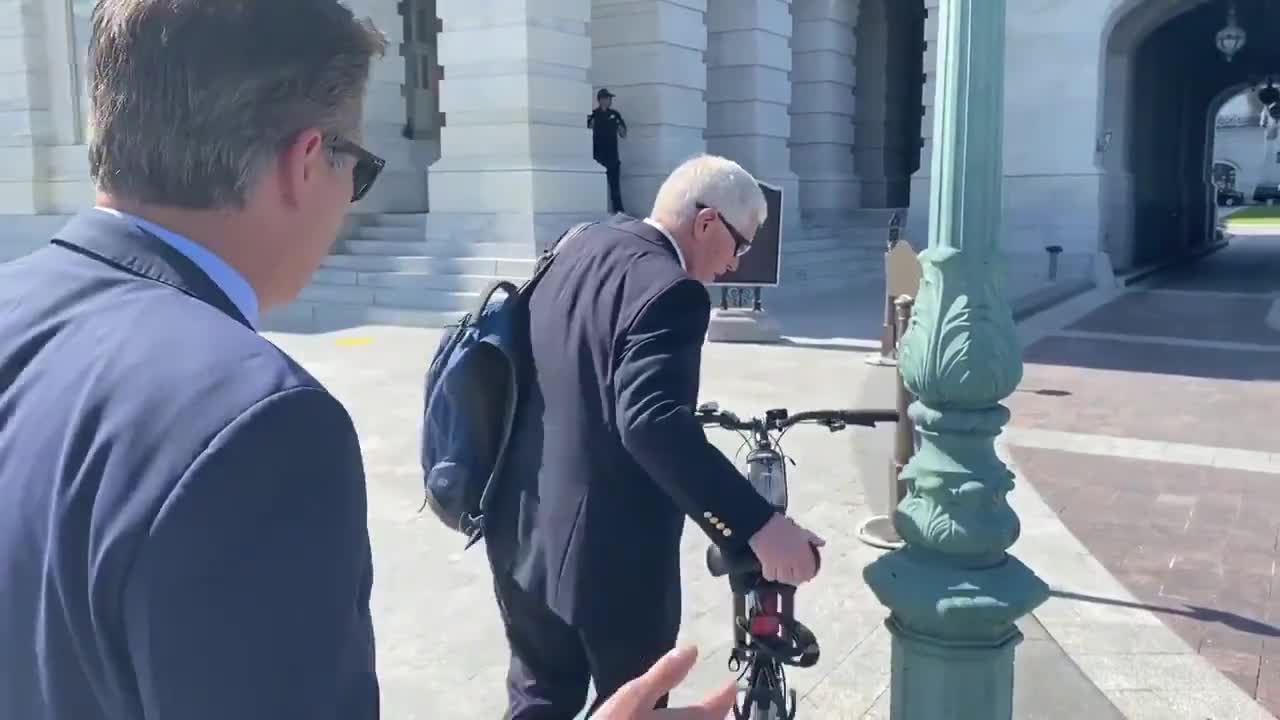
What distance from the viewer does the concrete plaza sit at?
155 inches

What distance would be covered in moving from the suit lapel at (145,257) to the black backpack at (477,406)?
1500 mm

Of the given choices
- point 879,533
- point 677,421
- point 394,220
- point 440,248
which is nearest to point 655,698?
point 677,421

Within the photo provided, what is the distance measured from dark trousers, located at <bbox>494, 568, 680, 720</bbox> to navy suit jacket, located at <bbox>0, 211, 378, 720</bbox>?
4.86ft

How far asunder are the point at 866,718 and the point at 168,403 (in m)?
3.16

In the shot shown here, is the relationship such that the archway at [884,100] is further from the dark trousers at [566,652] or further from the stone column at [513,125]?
A: the dark trousers at [566,652]

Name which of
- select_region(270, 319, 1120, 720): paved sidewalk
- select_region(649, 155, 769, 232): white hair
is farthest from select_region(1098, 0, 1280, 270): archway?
select_region(649, 155, 769, 232): white hair

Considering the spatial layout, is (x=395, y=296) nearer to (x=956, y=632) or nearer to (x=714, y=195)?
(x=714, y=195)

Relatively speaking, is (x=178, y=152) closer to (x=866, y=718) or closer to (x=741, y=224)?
(x=741, y=224)

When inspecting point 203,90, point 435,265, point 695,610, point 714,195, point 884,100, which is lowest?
point 695,610

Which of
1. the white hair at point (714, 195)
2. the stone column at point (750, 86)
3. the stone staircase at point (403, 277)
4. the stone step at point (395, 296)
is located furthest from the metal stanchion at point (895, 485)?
the stone column at point (750, 86)

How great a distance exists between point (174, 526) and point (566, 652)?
1875mm

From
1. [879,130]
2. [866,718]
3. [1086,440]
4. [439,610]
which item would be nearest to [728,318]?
[1086,440]

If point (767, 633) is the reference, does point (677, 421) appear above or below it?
above

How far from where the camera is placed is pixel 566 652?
110 inches
